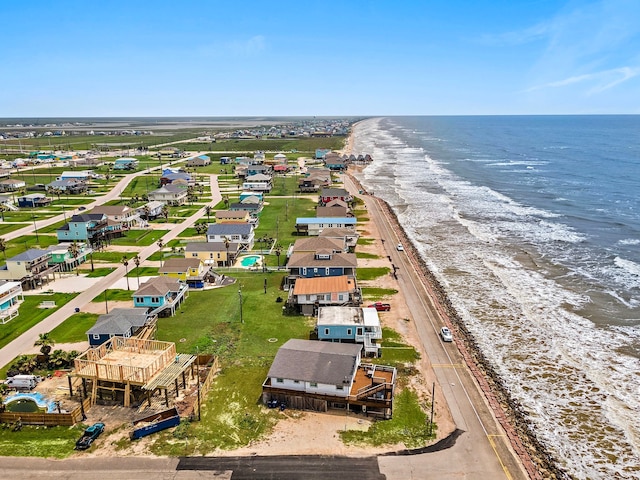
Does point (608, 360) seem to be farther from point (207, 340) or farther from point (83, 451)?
point (83, 451)

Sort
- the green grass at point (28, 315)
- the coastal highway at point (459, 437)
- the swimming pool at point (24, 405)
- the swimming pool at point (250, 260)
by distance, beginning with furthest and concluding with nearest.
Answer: the swimming pool at point (250, 260) → the green grass at point (28, 315) → the swimming pool at point (24, 405) → the coastal highway at point (459, 437)

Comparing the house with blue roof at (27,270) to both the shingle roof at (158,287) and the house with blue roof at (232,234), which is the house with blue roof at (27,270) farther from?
the house with blue roof at (232,234)

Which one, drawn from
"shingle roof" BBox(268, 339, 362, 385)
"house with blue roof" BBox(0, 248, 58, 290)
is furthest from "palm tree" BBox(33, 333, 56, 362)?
"shingle roof" BBox(268, 339, 362, 385)

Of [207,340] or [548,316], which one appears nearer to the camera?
[207,340]

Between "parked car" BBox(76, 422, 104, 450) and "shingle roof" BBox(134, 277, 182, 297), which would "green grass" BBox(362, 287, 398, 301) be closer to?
"shingle roof" BBox(134, 277, 182, 297)

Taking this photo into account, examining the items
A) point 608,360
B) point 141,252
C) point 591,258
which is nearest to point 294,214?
point 141,252

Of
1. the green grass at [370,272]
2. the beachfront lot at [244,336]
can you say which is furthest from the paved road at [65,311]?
the green grass at [370,272]
